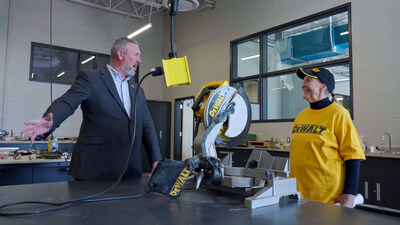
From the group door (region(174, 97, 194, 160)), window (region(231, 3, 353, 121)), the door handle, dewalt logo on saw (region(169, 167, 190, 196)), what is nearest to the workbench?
dewalt logo on saw (region(169, 167, 190, 196))

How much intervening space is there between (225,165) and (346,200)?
26.8 inches

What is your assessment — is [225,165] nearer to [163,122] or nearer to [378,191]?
[378,191]

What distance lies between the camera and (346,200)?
1.35 metres

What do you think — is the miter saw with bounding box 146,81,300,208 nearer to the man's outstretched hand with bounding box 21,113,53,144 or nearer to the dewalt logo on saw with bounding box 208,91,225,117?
the dewalt logo on saw with bounding box 208,91,225,117

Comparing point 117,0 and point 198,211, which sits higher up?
point 117,0

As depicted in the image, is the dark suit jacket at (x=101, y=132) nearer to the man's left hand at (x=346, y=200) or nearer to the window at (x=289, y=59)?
the man's left hand at (x=346, y=200)

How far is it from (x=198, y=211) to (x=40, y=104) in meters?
6.91

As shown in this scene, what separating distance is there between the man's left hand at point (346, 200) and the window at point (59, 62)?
264 inches

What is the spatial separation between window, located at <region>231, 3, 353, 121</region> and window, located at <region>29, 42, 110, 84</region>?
3.65 meters

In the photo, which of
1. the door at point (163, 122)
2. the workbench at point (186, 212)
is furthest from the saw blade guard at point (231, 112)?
the door at point (163, 122)

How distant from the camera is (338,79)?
446cm

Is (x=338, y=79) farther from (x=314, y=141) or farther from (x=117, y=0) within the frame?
(x=117, y=0)

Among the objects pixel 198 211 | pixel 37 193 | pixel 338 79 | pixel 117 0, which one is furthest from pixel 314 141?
pixel 117 0

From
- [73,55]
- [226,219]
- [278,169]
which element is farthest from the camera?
[73,55]
